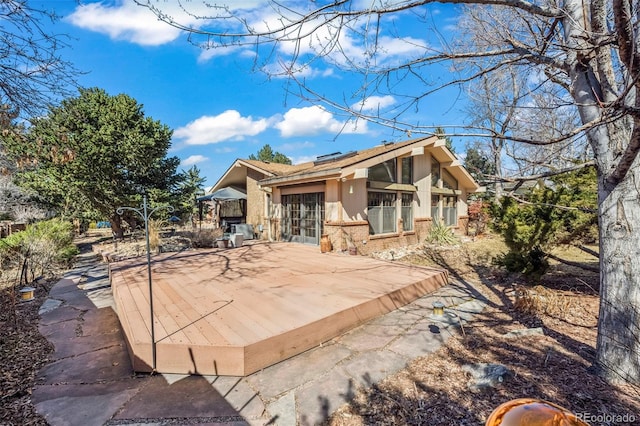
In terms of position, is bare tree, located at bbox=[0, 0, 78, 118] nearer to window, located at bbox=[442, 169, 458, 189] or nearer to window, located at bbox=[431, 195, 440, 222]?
window, located at bbox=[431, 195, 440, 222]

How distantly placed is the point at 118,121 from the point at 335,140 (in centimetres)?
1425

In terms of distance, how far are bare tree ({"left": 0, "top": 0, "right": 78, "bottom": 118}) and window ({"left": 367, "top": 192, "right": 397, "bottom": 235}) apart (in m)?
8.54

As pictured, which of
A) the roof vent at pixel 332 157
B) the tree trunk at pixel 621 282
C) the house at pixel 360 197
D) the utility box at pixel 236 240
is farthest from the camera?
the roof vent at pixel 332 157

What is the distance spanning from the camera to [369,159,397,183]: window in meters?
10.5

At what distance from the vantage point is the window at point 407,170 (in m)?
11.8

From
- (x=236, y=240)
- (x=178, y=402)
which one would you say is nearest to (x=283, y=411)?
(x=178, y=402)

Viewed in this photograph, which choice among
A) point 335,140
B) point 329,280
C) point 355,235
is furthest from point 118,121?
point 335,140

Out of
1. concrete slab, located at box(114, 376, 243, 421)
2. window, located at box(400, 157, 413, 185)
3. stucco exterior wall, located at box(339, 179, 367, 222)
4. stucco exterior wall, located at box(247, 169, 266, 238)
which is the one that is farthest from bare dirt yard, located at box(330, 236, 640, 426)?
stucco exterior wall, located at box(247, 169, 266, 238)

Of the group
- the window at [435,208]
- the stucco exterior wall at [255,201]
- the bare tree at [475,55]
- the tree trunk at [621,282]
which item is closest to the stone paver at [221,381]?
the tree trunk at [621,282]

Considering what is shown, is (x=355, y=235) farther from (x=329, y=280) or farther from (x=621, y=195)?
(x=621, y=195)

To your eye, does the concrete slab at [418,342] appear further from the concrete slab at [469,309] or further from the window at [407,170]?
the window at [407,170]

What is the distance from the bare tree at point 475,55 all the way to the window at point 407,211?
9029 mm

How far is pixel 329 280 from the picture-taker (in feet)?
18.8

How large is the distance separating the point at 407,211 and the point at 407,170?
1.73m
